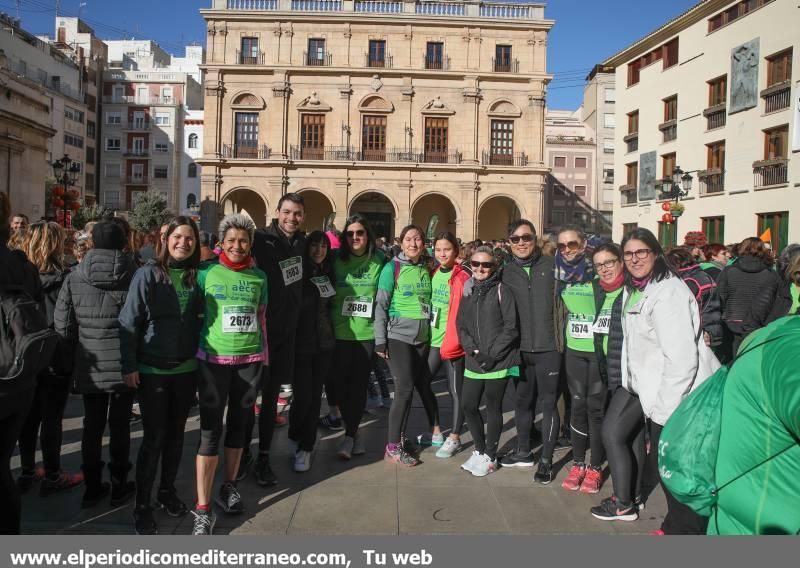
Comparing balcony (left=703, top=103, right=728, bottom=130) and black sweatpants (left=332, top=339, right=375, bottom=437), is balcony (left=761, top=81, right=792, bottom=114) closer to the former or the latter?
balcony (left=703, top=103, right=728, bottom=130)

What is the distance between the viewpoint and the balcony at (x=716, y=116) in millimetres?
22375

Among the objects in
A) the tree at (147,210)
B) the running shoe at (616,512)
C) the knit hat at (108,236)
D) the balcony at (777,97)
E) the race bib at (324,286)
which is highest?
the balcony at (777,97)

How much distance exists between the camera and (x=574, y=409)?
470 cm

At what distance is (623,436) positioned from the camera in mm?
3889

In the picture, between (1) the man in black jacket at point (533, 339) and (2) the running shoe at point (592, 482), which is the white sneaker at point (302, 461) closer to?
A: (1) the man in black jacket at point (533, 339)

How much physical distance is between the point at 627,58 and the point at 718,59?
21.3 ft

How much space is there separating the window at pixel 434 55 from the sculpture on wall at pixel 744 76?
15766 mm

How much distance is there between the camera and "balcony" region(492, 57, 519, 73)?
3281 cm

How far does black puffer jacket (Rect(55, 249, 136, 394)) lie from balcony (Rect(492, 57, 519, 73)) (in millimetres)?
31976

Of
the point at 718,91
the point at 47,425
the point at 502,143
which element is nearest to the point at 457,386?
the point at 47,425

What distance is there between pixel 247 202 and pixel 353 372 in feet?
107

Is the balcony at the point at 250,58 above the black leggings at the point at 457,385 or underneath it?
above

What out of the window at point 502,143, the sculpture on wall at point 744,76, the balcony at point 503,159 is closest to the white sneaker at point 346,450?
the sculpture on wall at point 744,76

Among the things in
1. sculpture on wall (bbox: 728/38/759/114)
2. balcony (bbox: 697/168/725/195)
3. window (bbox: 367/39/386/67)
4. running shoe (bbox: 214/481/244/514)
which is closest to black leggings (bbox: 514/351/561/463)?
running shoe (bbox: 214/481/244/514)
